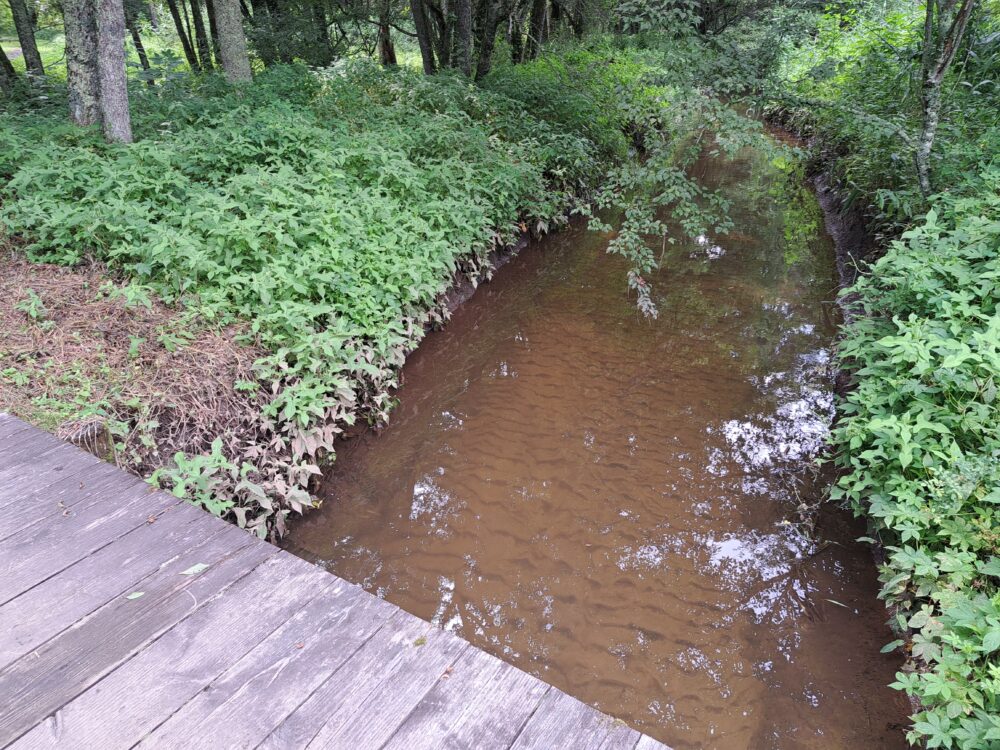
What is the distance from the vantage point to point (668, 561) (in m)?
3.92

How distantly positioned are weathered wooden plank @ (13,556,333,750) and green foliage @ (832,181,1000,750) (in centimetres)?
264

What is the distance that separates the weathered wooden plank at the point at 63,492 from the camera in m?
2.52

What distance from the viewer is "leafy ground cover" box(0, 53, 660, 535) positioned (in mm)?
3930

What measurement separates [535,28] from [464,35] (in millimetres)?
9983

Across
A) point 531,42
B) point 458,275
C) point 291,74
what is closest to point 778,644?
point 458,275

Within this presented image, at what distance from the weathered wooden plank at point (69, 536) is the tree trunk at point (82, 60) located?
626cm

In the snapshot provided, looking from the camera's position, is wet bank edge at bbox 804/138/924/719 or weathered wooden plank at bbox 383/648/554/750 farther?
wet bank edge at bbox 804/138/924/719

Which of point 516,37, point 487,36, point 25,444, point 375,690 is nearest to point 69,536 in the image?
point 25,444

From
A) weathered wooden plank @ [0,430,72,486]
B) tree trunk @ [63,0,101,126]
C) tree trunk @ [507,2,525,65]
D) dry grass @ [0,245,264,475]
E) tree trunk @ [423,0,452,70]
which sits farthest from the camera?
tree trunk @ [507,2,525,65]

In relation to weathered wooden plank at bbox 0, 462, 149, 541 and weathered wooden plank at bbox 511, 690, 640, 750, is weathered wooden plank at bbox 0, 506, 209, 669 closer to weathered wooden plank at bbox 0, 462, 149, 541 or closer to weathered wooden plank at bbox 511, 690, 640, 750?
weathered wooden plank at bbox 0, 462, 149, 541

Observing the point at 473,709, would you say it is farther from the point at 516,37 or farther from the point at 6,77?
the point at 516,37

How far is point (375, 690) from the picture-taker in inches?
72.9

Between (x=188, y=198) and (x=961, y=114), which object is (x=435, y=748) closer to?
(x=188, y=198)

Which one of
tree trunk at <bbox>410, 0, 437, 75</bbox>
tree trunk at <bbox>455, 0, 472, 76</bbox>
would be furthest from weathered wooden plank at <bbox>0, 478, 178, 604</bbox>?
tree trunk at <bbox>410, 0, 437, 75</bbox>
